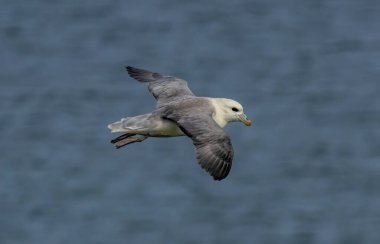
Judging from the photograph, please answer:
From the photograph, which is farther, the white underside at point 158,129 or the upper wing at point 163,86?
the upper wing at point 163,86

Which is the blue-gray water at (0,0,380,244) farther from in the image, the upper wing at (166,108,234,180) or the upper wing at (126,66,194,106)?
the upper wing at (166,108,234,180)

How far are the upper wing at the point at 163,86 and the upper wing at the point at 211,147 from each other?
4.55ft

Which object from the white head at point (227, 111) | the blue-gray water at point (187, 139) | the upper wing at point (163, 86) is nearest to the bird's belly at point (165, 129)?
the white head at point (227, 111)

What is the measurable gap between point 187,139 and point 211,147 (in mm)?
12518

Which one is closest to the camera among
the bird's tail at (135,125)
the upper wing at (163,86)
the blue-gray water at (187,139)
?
the bird's tail at (135,125)

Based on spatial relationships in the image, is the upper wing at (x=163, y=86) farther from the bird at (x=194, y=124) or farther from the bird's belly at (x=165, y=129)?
the bird's belly at (x=165, y=129)

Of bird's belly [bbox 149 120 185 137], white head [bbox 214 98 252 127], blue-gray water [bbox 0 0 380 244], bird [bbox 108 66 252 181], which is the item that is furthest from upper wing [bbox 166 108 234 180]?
blue-gray water [bbox 0 0 380 244]

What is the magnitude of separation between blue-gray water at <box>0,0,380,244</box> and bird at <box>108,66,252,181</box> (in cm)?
788

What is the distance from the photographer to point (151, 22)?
1098 inches

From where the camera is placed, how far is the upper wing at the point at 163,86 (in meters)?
12.9

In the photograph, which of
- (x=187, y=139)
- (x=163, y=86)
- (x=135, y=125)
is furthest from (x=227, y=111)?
(x=187, y=139)

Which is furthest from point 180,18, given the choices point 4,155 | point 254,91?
point 4,155

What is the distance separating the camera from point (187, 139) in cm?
2369

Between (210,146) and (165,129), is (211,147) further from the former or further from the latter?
(165,129)
